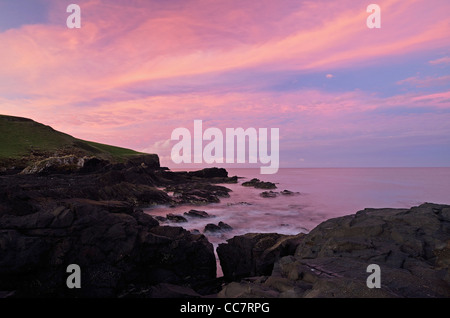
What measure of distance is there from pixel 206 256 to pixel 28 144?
93.1m

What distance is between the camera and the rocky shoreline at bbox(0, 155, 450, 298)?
7.95 m

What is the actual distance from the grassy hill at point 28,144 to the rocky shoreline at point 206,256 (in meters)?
67.2

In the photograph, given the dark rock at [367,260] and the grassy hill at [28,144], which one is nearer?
the dark rock at [367,260]

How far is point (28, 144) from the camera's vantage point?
269 ft

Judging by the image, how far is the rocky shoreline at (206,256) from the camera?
795cm

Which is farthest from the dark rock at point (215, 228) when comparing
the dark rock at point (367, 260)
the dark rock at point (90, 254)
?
the dark rock at point (90, 254)

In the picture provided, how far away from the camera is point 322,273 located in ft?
26.5

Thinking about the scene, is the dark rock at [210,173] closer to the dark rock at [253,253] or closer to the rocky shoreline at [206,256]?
the rocky shoreline at [206,256]

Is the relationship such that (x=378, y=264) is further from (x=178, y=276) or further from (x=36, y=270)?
(x=36, y=270)

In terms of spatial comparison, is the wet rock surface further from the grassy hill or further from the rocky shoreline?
the grassy hill

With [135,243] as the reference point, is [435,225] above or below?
above

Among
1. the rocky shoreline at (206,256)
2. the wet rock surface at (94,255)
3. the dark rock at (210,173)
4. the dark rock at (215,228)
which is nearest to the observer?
the rocky shoreline at (206,256)
